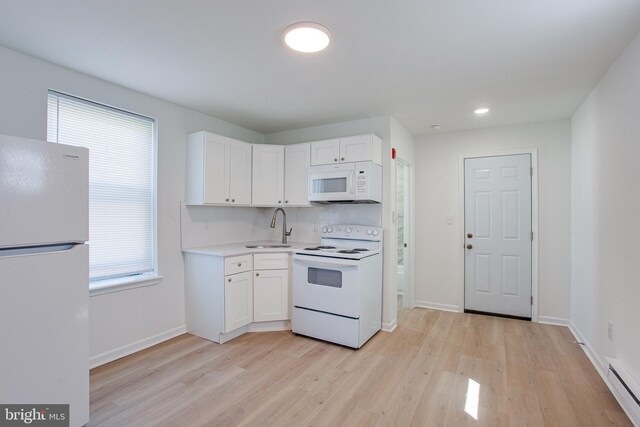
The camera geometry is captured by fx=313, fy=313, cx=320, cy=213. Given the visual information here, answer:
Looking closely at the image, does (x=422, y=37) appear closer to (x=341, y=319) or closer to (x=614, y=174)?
(x=614, y=174)

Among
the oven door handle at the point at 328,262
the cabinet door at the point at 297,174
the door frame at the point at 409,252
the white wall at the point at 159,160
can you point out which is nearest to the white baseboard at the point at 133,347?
the white wall at the point at 159,160

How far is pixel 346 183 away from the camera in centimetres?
332

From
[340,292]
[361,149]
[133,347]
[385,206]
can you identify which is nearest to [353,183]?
[361,149]

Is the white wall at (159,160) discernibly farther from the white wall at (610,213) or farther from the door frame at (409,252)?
the white wall at (610,213)

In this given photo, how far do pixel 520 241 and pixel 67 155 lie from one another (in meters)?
4.38

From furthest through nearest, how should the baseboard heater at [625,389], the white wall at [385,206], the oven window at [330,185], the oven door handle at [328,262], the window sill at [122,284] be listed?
the white wall at [385,206] → the oven window at [330,185] → the oven door handle at [328,262] → the window sill at [122,284] → the baseboard heater at [625,389]

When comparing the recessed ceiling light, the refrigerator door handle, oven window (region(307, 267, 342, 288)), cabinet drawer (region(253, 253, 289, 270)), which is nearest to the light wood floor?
oven window (region(307, 267, 342, 288))

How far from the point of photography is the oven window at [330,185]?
3344 mm

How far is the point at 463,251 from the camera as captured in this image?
4.06 meters

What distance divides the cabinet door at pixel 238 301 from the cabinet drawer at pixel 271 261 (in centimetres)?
14

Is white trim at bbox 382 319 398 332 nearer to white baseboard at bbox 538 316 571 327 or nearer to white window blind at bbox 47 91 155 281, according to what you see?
white baseboard at bbox 538 316 571 327

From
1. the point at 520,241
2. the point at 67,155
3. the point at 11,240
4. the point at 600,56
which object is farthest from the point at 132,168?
the point at 520,241

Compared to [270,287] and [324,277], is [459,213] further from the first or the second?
[270,287]

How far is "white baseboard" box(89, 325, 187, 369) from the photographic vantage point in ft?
8.45
